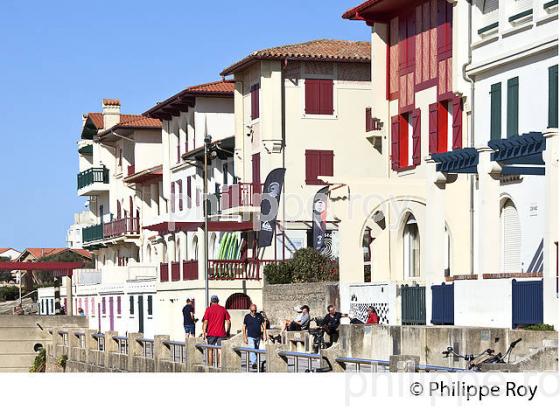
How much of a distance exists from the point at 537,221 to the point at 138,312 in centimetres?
3067

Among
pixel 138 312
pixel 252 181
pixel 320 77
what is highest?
pixel 320 77

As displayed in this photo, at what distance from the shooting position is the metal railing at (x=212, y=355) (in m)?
34.5

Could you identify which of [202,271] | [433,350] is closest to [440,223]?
[433,350]

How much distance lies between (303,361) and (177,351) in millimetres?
12290

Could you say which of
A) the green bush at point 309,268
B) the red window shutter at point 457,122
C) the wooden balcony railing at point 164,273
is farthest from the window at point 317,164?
the red window shutter at point 457,122

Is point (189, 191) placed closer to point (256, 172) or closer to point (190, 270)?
point (256, 172)

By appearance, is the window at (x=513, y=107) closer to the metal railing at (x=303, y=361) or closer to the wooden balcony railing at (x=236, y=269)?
the metal railing at (x=303, y=361)

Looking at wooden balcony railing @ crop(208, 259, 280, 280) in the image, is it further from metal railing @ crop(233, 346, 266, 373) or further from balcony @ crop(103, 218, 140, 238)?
balcony @ crop(103, 218, 140, 238)

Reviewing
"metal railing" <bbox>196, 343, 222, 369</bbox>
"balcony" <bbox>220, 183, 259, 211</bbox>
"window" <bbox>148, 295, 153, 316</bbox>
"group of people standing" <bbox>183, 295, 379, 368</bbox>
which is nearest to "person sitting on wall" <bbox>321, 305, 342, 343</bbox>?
"group of people standing" <bbox>183, 295, 379, 368</bbox>

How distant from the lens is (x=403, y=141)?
1795 inches

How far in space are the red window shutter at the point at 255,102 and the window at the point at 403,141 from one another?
11.1m

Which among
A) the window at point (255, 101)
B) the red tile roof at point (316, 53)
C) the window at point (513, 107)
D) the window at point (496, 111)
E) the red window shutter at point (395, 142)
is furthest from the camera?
the window at point (255, 101)

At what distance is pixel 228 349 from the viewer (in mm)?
33625
